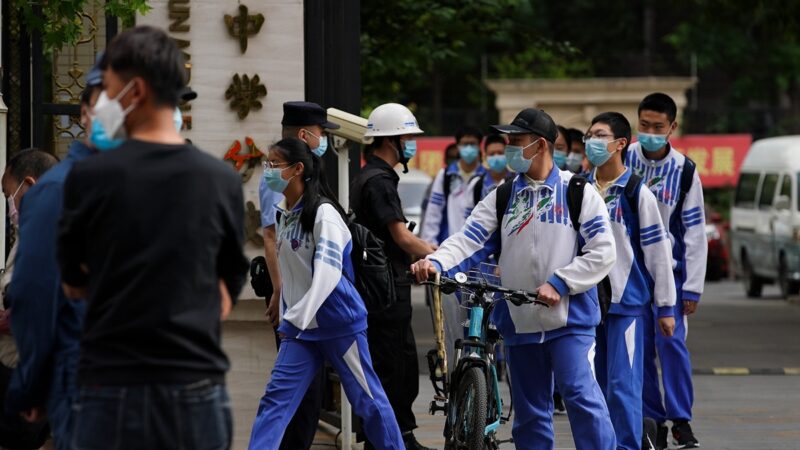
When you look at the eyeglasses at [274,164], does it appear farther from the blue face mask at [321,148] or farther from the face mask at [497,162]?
the face mask at [497,162]

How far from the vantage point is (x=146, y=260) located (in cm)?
460

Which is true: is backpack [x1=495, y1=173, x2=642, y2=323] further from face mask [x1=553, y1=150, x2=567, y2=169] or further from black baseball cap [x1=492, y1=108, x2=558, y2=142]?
face mask [x1=553, y1=150, x2=567, y2=169]

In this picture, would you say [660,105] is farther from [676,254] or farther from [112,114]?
[112,114]

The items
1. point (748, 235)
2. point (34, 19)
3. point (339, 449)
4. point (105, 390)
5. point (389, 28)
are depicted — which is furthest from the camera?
point (748, 235)

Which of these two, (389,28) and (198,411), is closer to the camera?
(198,411)

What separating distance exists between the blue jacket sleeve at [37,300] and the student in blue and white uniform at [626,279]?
442cm

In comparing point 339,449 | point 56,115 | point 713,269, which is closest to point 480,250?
point 339,449

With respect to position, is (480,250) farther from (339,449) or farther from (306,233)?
(339,449)

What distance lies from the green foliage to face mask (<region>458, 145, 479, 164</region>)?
253 inches

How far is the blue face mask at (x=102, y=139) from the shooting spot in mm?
4770

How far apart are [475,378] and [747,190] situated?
1806cm

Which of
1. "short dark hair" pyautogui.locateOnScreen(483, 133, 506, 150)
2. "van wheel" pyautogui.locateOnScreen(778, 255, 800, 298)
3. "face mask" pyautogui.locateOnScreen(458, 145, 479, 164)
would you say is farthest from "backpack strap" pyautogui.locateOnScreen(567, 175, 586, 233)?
"van wheel" pyautogui.locateOnScreen(778, 255, 800, 298)

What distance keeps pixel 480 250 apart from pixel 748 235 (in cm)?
1803

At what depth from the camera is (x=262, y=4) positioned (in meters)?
9.95
